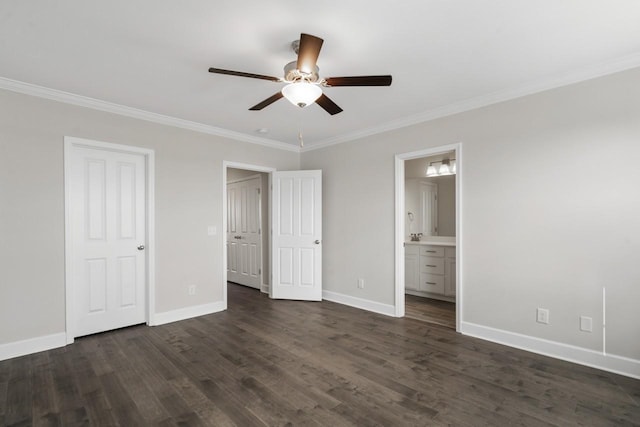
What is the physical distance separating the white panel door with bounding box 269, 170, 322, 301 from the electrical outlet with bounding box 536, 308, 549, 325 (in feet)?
9.40

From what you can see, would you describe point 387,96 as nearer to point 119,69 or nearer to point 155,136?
point 119,69

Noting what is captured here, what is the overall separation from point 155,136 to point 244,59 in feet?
6.45

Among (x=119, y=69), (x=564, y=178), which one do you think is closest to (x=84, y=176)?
(x=119, y=69)

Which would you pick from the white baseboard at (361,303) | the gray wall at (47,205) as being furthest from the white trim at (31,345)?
the white baseboard at (361,303)

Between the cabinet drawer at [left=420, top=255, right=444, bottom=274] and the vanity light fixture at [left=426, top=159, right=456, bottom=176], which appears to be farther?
the vanity light fixture at [left=426, top=159, right=456, bottom=176]

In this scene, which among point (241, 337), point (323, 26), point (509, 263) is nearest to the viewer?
point (323, 26)

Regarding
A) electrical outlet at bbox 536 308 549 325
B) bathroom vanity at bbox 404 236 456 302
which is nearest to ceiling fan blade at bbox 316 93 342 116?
electrical outlet at bbox 536 308 549 325

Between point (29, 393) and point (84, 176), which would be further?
point (84, 176)

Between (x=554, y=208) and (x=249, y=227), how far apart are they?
4652mm

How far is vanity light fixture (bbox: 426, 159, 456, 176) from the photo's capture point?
210 inches

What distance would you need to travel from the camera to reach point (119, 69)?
271 centimetres

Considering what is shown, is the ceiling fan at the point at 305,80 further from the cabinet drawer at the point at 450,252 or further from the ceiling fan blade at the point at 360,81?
the cabinet drawer at the point at 450,252

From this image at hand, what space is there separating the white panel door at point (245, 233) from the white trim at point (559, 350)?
11.9ft

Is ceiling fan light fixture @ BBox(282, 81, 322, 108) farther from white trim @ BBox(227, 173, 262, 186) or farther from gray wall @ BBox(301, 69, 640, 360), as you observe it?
white trim @ BBox(227, 173, 262, 186)
